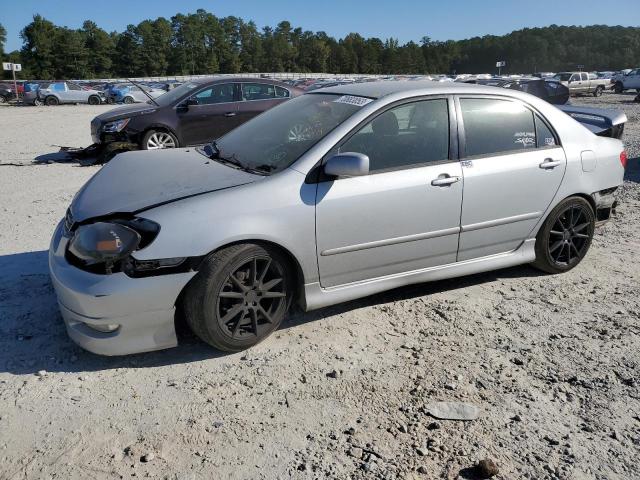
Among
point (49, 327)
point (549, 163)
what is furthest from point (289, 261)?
point (549, 163)

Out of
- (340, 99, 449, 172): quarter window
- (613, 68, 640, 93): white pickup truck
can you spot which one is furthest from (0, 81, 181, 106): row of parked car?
(340, 99, 449, 172): quarter window

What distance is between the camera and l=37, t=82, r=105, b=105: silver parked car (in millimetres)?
34375

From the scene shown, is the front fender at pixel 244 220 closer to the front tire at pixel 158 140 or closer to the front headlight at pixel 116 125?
the front tire at pixel 158 140

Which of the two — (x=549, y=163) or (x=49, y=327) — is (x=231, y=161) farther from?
(x=549, y=163)

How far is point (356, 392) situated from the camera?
9.83 feet

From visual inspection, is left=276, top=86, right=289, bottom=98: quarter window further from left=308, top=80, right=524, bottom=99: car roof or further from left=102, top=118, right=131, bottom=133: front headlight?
left=308, top=80, right=524, bottom=99: car roof

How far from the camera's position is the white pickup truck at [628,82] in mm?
34969

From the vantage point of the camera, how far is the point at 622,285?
4492 mm

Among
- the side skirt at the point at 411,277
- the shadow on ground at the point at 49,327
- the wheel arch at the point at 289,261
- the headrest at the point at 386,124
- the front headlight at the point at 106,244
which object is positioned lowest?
the shadow on ground at the point at 49,327

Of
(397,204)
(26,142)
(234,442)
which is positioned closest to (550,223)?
(397,204)

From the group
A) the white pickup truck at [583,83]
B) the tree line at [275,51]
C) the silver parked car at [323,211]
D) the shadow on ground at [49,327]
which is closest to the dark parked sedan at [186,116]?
the shadow on ground at [49,327]

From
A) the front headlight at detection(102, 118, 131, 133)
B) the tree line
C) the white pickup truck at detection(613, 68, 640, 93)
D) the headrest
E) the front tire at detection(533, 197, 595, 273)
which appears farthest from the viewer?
the tree line

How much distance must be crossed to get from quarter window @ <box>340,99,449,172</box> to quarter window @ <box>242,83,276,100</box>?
703 centimetres

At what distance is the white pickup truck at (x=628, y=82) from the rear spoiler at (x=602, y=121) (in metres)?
33.8
